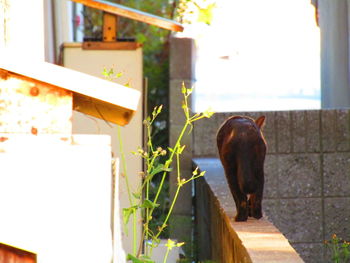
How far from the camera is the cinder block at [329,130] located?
7930mm

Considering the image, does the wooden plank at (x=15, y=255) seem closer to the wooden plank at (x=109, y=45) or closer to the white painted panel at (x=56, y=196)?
the white painted panel at (x=56, y=196)

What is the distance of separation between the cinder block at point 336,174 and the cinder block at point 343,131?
0.07 meters

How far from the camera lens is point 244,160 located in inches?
187

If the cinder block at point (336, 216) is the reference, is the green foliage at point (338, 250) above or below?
below

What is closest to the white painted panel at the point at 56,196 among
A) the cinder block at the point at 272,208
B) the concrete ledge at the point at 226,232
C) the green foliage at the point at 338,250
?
the concrete ledge at the point at 226,232

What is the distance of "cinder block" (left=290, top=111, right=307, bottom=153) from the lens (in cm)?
793

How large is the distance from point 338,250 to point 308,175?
32.5 inches

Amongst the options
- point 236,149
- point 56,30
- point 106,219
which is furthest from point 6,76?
point 56,30

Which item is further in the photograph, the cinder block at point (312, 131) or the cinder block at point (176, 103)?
the cinder block at point (176, 103)

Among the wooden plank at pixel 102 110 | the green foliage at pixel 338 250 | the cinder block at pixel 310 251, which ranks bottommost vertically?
the cinder block at pixel 310 251

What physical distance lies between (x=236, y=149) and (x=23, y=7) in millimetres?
1791

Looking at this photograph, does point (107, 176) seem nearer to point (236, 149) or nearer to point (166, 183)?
point (236, 149)

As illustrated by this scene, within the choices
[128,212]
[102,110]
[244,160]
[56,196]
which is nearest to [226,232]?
[244,160]

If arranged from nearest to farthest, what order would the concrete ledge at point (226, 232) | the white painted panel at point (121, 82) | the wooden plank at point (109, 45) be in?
1. the concrete ledge at point (226, 232)
2. the white painted panel at point (121, 82)
3. the wooden plank at point (109, 45)
